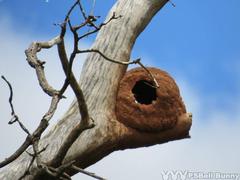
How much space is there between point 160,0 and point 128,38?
58 centimetres

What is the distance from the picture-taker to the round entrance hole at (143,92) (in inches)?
168

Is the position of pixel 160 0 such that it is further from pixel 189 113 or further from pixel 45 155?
pixel 45 155

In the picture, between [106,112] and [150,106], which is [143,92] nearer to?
[150,106]

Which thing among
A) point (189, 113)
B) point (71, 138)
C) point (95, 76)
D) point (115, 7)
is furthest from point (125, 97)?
point (71, 138)

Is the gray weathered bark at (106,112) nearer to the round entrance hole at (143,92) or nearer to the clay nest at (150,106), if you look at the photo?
the clay nest at (150,106)

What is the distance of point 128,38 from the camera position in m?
4.16

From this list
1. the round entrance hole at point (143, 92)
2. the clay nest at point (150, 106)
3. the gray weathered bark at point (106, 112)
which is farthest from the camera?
the round entrance hole at point (143, 92)

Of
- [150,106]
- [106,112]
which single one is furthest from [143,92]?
[106,112]

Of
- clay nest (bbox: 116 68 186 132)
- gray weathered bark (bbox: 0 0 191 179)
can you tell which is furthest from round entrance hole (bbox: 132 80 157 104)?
gray weathered bark (bbox: 0 0 191 179)

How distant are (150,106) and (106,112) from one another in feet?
1.17

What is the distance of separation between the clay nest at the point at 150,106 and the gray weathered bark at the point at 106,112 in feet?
0.18

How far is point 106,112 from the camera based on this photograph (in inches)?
151

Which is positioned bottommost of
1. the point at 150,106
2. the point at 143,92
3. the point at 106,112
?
the point at 106,112

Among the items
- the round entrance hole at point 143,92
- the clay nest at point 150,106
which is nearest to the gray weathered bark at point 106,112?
the clay nest at point 150,106
